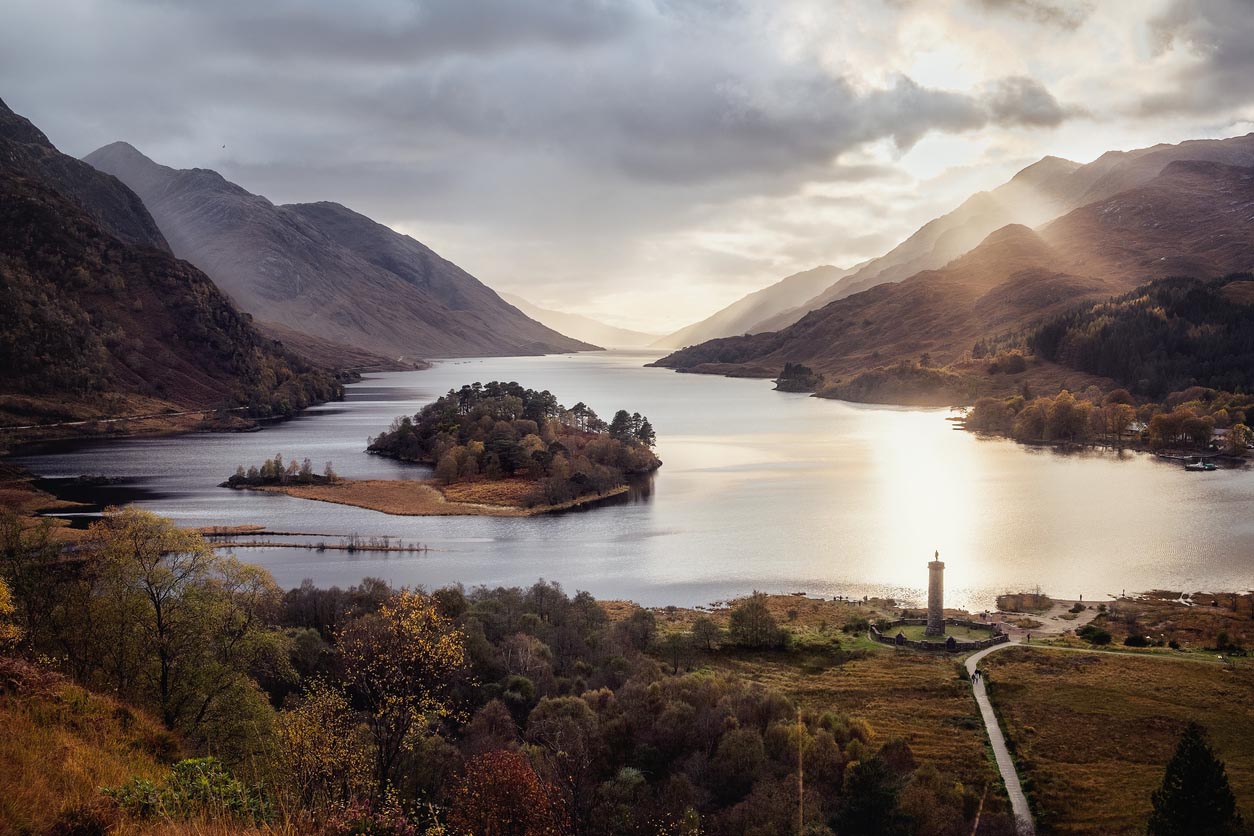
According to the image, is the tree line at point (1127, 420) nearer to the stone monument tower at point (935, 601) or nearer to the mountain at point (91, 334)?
the stone monument tower at point (935, 601)

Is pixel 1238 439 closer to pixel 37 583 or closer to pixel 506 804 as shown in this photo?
pixel 506 804

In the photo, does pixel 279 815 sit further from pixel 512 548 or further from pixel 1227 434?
pixel 1227 434

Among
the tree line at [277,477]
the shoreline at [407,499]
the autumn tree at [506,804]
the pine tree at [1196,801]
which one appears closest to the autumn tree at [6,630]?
the autumn tree at [506,804]

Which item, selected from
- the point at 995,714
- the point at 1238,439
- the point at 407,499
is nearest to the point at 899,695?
the point at 995,714

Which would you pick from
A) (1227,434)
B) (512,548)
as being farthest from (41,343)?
(1227,434)

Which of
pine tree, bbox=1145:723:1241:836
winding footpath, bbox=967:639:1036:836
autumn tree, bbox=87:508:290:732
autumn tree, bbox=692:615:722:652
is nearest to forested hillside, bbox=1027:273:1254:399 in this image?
winding footpath, bbox=967:639:1036:836

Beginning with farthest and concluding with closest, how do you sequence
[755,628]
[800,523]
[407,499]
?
[407,499] < [800,523] < [755,628]
